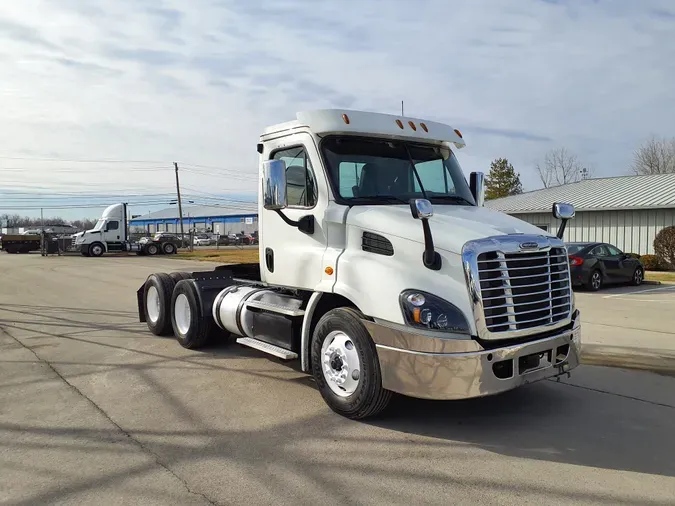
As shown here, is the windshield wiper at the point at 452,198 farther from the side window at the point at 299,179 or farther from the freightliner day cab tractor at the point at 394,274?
the side window at the point at 299,179

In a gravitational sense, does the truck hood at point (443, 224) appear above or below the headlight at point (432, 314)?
above

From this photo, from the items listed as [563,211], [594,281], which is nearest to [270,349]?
[563,211]

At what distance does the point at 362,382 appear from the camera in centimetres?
493

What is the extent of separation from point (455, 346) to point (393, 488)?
3.86 feet

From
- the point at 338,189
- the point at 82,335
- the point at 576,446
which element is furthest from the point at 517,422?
the point at 82,335

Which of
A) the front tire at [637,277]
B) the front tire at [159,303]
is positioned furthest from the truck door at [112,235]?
the front tire at [159,303]

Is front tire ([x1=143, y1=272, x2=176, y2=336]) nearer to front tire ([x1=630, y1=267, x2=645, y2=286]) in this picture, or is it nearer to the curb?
the curb

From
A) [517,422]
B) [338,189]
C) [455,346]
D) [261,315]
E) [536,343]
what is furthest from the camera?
[261,315]

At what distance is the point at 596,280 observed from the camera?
54.3 ft

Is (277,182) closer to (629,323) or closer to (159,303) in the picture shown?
(159,303)

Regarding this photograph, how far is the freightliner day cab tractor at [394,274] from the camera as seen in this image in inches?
180

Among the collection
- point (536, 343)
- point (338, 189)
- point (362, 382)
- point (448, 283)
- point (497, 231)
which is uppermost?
point (338, 189)

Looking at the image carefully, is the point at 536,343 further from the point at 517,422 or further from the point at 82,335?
the point at 82,335

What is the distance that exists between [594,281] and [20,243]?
1814 inches
